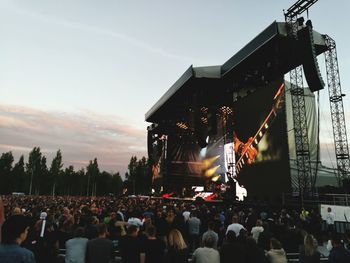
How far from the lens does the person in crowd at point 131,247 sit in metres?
4.72

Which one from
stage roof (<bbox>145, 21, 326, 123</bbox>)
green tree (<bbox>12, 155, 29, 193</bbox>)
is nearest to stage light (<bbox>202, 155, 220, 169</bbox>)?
stage roof (<bbox>145, 21, 326, 123</bbox>)

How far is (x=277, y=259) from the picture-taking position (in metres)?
4.79

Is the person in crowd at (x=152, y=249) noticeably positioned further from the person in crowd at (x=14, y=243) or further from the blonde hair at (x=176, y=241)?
the person in crowd at (x=14, y=243)

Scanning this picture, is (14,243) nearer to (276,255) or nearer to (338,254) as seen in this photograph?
(276,255)

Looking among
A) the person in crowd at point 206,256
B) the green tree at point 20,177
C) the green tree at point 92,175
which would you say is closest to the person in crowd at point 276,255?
the person in crowd at point 206,256

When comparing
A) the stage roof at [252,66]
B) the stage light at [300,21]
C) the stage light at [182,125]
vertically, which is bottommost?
the stage light at [182,125]

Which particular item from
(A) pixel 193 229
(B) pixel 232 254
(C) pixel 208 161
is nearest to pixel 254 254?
(B) pixel 232 254

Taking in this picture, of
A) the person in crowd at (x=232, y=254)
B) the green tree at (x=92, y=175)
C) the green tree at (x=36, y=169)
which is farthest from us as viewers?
the green tree at (x=92, y=175)

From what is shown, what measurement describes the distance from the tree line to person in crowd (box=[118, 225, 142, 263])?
5532 cm

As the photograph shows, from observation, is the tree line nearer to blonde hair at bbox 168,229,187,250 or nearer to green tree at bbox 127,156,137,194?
green tree at bbox 127,156,137,194

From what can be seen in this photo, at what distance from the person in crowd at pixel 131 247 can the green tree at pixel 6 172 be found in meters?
76.0

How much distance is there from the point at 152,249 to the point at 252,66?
24090 millimetres

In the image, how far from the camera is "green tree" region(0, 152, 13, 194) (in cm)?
6962

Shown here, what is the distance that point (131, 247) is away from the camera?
479 centimetres
